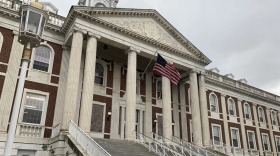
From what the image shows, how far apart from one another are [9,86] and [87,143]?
7.90 metres

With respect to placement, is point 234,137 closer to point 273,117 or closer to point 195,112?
point 273,117

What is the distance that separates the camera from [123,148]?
13555 millimetres

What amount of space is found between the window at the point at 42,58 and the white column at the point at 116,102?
19.2 ft

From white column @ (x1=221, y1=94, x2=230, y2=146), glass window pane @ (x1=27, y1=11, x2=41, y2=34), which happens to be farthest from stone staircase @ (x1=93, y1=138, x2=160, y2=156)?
white column @ (x1=221, y1=94, x2=230, y2=146)

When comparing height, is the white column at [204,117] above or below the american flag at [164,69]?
below

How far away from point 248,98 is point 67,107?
27.8 meters

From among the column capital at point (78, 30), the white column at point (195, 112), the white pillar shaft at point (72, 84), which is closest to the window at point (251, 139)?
the white column at point (195, 112)

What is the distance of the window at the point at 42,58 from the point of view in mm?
17203

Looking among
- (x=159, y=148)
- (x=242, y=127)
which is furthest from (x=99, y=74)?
(x=242, y=127)

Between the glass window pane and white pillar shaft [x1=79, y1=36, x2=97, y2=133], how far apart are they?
9058 mm

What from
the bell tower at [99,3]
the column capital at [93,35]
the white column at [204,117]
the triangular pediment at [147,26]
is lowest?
the white column at [204,117]

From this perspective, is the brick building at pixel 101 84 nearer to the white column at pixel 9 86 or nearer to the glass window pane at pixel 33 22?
the white column at pixel 9 86

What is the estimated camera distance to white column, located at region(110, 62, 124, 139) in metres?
19.5

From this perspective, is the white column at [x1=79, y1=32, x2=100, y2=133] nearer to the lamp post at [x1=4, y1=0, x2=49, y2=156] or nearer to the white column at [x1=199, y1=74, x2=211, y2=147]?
the lamp post at [x1=4, y1=0, x2=49, y2=156]
